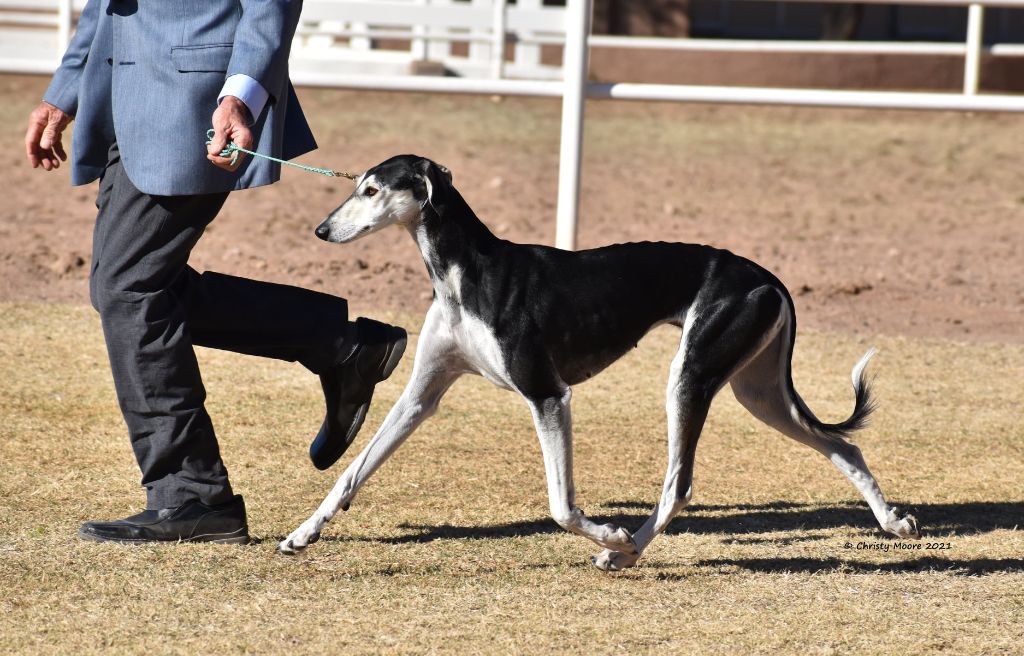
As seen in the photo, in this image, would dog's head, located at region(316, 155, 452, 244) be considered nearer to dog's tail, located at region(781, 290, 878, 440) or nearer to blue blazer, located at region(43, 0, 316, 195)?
blue blazer, located at region(43, 0, 316, 195)

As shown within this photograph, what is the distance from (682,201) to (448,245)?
7.24 meters

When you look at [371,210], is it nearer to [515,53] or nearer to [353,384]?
[353,384]

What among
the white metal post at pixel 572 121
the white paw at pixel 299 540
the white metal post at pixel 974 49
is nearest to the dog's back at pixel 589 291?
the white paw at pixel 299 540

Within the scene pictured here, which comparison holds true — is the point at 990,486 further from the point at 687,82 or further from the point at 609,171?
the point at 687,82

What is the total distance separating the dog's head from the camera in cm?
395

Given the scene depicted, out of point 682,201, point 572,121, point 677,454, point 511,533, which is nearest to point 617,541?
point 677,454

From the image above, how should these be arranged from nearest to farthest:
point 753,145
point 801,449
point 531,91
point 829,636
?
point 829,636 → point 801,449 → point 531,91 → point 753,145

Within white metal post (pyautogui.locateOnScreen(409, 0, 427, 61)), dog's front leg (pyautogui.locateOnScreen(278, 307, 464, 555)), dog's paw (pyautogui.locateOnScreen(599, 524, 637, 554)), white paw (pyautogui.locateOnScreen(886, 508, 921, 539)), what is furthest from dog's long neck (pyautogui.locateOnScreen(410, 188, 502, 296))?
white metal post (pyautogui.locateOnScreen(409, 0, 427, 61))

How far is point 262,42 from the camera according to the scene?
4.00 metres

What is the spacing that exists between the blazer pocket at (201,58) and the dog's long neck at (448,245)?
0.73 m

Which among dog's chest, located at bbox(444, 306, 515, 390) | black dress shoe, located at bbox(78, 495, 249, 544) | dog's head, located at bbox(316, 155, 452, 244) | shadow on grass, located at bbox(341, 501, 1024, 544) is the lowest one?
shadow on grass, located at bbox(341, 501, 1024, 544)

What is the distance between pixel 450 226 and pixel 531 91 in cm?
389

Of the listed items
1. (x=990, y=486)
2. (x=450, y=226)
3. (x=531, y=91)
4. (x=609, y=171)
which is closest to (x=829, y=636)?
(x=450, y=226)

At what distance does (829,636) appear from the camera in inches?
145
